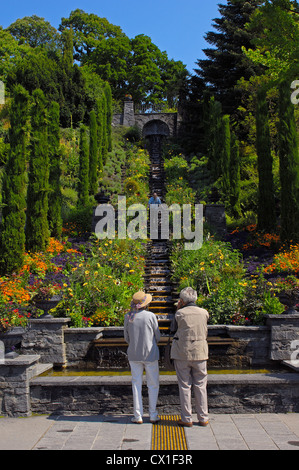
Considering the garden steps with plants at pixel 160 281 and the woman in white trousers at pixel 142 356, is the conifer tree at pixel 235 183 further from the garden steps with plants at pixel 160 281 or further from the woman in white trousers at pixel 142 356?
the woman in white trousers at pixel 142 356

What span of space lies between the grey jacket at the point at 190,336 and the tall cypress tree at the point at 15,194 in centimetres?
772

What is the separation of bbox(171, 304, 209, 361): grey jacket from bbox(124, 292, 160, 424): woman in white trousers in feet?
1.02

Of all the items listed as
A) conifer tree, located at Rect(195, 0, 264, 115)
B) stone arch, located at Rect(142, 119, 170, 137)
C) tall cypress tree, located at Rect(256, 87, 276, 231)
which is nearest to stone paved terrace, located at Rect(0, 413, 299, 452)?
tall cypress tree, located at Rect(256, 87, 276, 231)

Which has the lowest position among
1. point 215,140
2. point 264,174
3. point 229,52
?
point 264,174

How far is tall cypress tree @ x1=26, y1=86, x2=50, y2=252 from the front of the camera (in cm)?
1438

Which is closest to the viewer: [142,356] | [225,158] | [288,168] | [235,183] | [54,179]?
[142,356]

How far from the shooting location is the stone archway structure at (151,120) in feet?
118

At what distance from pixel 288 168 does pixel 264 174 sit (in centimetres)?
200

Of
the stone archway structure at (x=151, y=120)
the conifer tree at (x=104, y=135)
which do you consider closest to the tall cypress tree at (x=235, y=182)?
the conifer tree at (x=104, y=135)

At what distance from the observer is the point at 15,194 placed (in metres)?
13.2

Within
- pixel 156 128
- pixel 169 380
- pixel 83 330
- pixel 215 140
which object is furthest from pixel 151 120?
pixel 169 380

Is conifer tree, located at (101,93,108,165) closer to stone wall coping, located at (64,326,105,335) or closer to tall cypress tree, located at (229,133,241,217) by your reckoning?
tall cypress tree, located at (229,133,241,217)

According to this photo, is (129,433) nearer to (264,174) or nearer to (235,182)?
(264,174)
